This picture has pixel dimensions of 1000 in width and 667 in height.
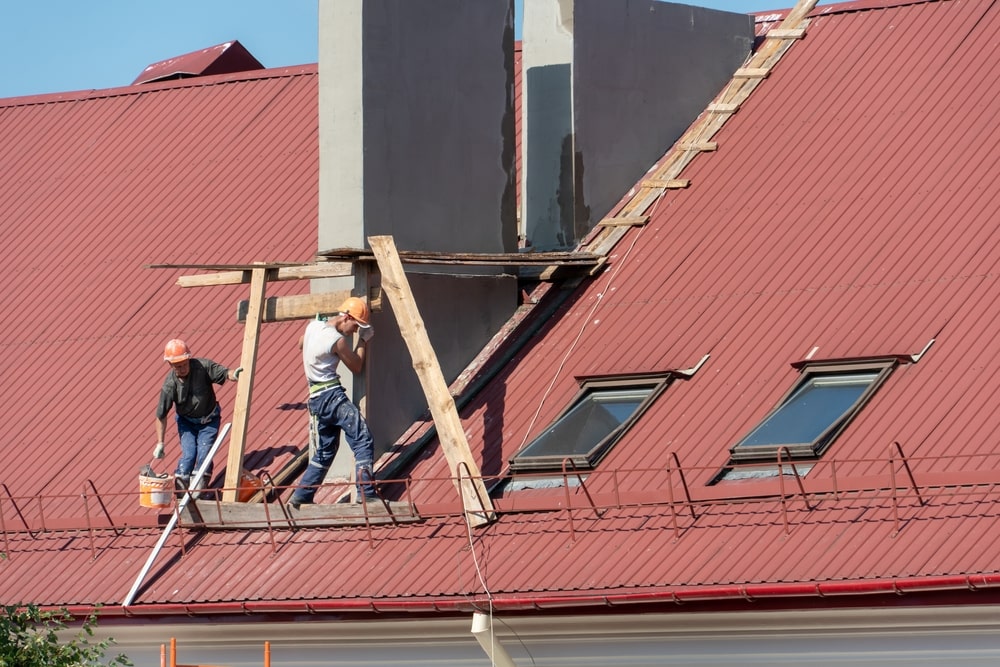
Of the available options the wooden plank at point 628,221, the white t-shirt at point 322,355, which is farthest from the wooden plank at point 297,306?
the wooden plank at point 628,221

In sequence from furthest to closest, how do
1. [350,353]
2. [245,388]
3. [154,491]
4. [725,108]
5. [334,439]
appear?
[725,108] < [245,388] < [154,491] < [334,439] < [350,353]

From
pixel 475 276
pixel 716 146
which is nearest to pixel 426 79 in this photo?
pixel 475 276

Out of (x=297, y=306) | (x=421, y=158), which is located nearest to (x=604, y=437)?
(x=297, y=306)

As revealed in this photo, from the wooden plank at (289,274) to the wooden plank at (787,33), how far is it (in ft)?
18.3

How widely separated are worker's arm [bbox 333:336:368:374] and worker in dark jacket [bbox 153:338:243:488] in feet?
4.03

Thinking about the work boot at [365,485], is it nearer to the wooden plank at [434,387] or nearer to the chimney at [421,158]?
the wooden plank at [434,387]

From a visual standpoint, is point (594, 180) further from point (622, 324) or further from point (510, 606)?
point (510, 606)

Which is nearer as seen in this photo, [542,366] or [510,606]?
[510,606]

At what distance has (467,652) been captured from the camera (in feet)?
48.3

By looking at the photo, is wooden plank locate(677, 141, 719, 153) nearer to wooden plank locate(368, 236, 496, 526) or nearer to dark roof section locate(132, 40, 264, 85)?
wooden plank locate(368, 236, 496, 526)

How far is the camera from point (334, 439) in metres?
16.2

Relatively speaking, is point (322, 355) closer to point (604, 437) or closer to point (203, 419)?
point (203, 419)

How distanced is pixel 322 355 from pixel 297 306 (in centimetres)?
105

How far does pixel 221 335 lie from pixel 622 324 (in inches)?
167
